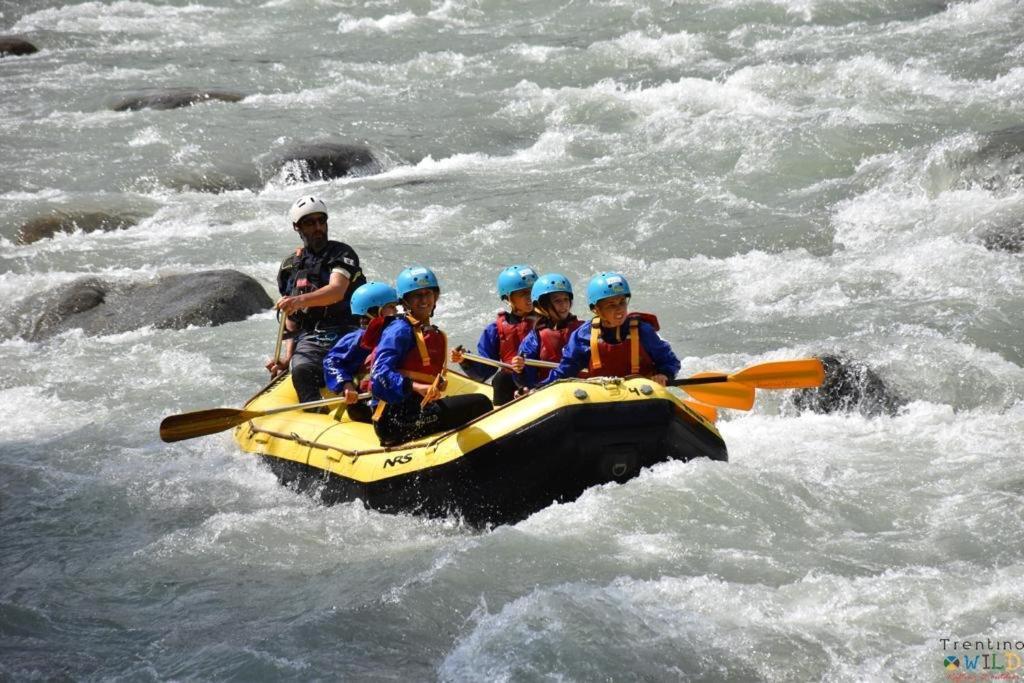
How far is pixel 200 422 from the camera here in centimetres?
699

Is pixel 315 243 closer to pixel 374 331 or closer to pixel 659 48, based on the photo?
pixel 374 331

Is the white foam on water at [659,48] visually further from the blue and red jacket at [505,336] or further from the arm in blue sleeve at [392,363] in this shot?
the arm in blue sleeve at [392,363]

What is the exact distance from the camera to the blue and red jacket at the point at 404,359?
21.0 ft

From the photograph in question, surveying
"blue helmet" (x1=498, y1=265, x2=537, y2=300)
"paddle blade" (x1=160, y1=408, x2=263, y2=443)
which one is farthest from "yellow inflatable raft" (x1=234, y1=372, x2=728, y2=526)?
"blue helmet" (x1=498, y1=265, x2=537, y2=300)

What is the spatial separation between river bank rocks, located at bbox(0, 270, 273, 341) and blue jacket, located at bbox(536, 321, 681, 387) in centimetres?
466

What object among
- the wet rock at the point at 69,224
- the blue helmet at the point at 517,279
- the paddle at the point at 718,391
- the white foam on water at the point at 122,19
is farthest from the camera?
the white foam on water at the point at 122,19

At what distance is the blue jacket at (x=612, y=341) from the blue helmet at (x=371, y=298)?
38.8 inches

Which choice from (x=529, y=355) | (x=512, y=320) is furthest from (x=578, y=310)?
(x=529, y=355)

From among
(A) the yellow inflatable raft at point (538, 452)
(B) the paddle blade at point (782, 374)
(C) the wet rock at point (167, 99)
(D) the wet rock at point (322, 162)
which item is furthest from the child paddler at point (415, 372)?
(C) the wet rock at point (167, 99)

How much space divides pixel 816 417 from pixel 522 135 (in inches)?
331

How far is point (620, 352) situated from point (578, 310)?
389cm

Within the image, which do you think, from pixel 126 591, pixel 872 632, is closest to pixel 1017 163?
pixel 872 632

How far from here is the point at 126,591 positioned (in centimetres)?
589

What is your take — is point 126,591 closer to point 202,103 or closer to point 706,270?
point 706,270
